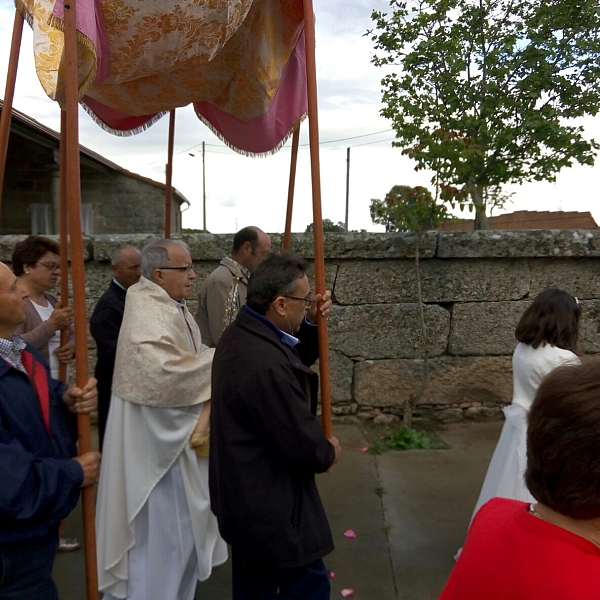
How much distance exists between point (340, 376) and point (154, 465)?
2736 mm

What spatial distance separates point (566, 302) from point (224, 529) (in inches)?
73.2

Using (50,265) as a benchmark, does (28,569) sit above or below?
below

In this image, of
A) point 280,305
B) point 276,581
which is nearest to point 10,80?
point 280,305

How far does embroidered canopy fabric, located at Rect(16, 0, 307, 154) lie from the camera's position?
81.4 inches

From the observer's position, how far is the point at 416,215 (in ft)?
15.8

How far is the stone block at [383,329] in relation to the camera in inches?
202

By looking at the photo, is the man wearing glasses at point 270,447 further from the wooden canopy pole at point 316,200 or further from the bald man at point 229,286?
the bald man at point 229,286

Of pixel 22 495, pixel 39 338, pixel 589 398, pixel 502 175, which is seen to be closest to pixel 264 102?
pixel 39 338

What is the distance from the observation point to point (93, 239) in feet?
16.4

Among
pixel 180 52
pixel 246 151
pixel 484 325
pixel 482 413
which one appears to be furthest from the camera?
pixel 482 413

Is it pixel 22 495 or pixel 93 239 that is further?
pixel 93 239

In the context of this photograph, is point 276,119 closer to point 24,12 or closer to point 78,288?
point 24,12

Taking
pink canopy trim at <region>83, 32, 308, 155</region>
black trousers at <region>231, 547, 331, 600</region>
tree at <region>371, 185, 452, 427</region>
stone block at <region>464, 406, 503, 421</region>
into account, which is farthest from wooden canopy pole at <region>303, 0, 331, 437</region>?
stone block at <region>464, 406, 503, 421</region>

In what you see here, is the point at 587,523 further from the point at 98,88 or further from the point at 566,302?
the point at 98,88
